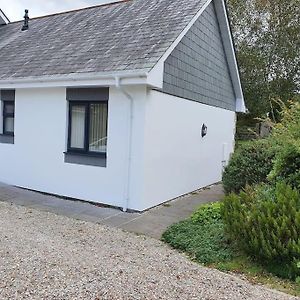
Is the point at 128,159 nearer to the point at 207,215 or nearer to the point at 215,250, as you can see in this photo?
the point at 207,215

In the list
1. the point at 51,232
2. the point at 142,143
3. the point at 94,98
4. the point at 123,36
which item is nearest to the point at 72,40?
the point at 123,36

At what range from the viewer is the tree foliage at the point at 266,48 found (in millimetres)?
22469

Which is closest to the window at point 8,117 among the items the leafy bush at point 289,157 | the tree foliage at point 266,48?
the leafy bush at point 289,157

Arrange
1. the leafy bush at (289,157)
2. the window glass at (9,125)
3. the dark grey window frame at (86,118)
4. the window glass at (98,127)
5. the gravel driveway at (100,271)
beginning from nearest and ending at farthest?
the gravel driveway at (100,271) < the leafy bush at (289,157) < the dark grey window frame at (86,118) < the window glass at (98,127) < the window glass at (9,125)

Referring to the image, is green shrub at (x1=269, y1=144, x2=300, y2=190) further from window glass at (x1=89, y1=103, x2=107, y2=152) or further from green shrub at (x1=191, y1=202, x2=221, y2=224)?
window glass at (x1=89, y1=103, x2=107, y2=152)

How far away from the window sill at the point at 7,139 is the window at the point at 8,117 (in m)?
0.11

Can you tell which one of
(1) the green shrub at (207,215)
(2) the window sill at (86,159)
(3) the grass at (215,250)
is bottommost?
(3) the grass at (215,250)

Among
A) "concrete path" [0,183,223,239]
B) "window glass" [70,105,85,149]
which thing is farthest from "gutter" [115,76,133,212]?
"window glass" [70,105,85,149]

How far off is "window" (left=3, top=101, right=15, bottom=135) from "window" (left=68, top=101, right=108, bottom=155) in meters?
2.54

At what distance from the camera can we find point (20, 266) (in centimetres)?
440

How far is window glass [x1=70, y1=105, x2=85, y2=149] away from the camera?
8836mm

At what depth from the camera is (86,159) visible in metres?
A: 8.64

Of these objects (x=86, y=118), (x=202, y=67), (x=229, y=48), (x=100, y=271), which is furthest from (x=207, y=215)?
(x=229, y=48)

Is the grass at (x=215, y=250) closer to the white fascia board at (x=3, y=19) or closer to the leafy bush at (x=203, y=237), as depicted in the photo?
the leafy bush at (x=203, y=237)
